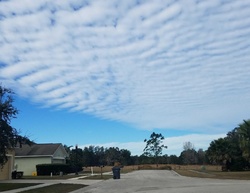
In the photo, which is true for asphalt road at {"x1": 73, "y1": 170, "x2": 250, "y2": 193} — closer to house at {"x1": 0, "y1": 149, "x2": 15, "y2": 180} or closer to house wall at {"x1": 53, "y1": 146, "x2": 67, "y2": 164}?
house at {"x1": 0, "y1": 149, "x2": 15, "y2": 180}

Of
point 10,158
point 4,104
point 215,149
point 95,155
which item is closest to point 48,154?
point 10,158

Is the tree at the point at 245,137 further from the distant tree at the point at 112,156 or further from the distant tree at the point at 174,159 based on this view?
the distant tree at the point at 112,156

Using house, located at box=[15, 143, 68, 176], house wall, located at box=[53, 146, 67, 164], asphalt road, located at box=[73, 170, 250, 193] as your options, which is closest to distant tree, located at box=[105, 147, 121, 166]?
house wall, located at box=[53, 146, 67, 164]

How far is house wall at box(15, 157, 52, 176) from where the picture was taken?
187ft

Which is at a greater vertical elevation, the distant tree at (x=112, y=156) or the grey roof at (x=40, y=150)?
the distant tree at (x=112, y=156)

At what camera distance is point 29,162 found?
57.4m

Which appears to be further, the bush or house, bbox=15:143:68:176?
house, bbox=15:143:68:176

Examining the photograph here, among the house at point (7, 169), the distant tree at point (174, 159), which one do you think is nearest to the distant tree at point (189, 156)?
the distant tree at point (174, 159)

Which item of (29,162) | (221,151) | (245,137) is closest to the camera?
(245,137)

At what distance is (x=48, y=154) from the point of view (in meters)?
57.3

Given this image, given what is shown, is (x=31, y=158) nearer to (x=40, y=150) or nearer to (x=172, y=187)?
(x=40, y=150)

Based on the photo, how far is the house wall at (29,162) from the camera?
57062 mm

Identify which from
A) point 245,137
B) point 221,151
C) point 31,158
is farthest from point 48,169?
point 221,151

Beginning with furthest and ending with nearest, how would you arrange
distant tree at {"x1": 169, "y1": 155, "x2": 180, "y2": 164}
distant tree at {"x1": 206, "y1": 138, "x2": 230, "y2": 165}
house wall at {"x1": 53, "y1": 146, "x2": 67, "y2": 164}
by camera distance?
1. distant tree at {"x1": 169, "y1": 155, "x2": 180, "y2": 164}
2. distant tree at {"x1": 206, "y1": 138, "x2": 230, "y2": 165}
3. house wall at {"x1": 53, "y1": 146, "x2": 67, "y2": 164}
